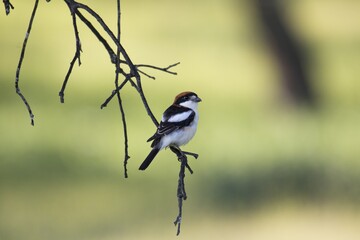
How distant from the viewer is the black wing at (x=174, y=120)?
604 centimetres

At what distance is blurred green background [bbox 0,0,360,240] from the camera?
36.6 ft

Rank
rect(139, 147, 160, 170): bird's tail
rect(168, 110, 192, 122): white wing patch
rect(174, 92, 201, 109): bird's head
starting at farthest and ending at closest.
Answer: rect(174, 92, 201, 109): bird's head → rect(168, 110, 192, 122): white wing patch → rect(139, 147, 160, 170): bird's tail

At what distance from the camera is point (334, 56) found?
20703 millimetres

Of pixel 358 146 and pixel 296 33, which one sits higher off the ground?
pixel 296 33

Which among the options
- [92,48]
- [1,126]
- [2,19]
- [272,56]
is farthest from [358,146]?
[2,19]

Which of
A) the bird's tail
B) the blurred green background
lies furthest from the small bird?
the blurred green background

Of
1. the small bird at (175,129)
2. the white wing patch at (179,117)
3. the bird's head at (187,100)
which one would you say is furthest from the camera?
the bird's head at (187,100)

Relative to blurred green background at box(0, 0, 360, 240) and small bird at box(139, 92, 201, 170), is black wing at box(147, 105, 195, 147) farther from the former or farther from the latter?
blurred green background at box(0, 0, 360, 240)

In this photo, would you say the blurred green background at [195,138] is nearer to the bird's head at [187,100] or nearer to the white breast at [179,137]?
the bird's head at [187,100]

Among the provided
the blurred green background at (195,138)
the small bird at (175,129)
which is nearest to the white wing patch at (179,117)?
the small bird at (175,129)

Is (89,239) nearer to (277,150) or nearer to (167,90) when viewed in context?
(277,150)

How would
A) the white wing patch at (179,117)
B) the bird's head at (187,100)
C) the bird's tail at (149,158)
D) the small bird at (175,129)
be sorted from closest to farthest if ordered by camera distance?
the bird's tail at (149,158), the small bird at (175,129), the white wing patch at (179,117), the bird's head at (187,100)

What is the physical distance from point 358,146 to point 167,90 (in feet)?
16.4

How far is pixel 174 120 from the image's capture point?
6199mm
